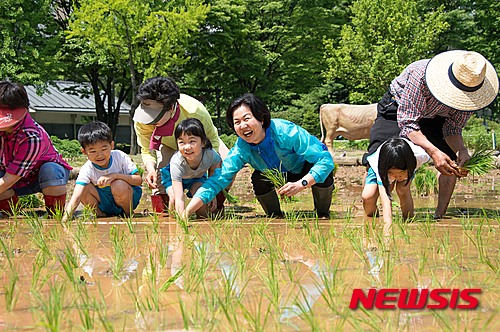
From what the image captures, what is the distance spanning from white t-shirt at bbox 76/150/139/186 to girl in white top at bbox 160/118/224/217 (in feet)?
0.98

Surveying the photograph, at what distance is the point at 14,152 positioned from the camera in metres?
4.70

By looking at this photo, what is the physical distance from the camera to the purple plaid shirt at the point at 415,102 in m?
4.23

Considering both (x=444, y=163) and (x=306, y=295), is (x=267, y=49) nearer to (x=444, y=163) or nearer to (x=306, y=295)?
(x=444, y=163)

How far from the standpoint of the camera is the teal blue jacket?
434 cm

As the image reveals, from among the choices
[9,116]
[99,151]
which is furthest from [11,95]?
[99,151]

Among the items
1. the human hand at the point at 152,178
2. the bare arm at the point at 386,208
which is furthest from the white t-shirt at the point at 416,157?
the human hand at the point at 152,178

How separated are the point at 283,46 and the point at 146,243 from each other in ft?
80.9

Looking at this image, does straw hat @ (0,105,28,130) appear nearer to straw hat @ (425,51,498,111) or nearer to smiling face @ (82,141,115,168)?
smiling face @ (82,141,115,168)

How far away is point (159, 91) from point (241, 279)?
269 cm

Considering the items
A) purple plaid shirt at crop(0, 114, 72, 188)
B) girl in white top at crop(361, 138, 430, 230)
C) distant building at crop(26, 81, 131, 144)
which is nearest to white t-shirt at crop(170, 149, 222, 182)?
purple plaid shirt at crop(0, 114, 72, 188)

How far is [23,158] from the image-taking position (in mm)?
4680

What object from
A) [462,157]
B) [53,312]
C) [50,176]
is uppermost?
[53,312]

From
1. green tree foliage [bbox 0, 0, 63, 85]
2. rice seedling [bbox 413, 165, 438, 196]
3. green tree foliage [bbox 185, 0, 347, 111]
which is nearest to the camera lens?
rice seedling [bbox 413, 165, 438, 196]

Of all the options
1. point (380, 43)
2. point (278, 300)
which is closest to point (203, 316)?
point (278, 300)
